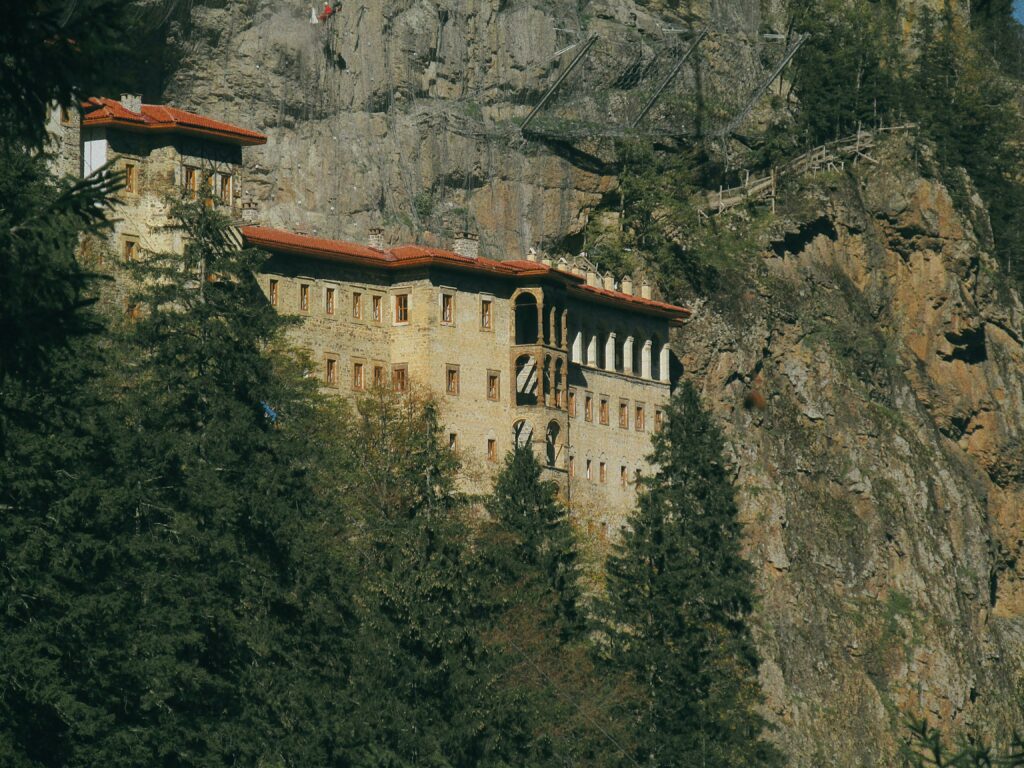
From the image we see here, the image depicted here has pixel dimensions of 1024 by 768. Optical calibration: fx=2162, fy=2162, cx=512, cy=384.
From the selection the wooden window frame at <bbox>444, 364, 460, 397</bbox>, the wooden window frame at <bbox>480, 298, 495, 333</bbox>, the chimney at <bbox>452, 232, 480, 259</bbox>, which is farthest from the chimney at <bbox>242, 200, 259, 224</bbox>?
the wooden window frame at <bbox>480, 298, 495, 333</bbox>

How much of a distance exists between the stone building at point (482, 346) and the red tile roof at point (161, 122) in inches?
153

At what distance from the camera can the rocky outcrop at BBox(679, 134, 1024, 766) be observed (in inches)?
4126

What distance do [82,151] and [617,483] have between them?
103ft

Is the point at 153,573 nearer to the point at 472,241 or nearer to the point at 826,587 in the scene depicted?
the point at 472,241

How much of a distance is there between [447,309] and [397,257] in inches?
120

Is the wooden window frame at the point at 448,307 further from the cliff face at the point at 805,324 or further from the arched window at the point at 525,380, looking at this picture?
the cliff face at the point at 805,324

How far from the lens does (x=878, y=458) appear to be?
381 feet

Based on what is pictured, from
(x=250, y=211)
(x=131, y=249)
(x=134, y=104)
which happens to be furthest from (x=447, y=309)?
(x=134, y=104)

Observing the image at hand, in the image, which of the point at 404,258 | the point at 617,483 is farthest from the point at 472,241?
the point at 617,483

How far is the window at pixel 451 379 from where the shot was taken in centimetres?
9044

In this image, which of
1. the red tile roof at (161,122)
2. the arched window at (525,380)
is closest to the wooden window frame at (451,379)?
the arched window at (525,380)

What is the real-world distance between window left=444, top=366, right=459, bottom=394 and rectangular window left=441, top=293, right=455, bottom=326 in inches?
78.0

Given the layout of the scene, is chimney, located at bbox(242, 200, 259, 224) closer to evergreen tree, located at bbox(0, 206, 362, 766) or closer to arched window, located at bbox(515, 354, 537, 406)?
arched window, located at bbox(515, 354, 537, 406)

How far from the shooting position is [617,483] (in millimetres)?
98688
